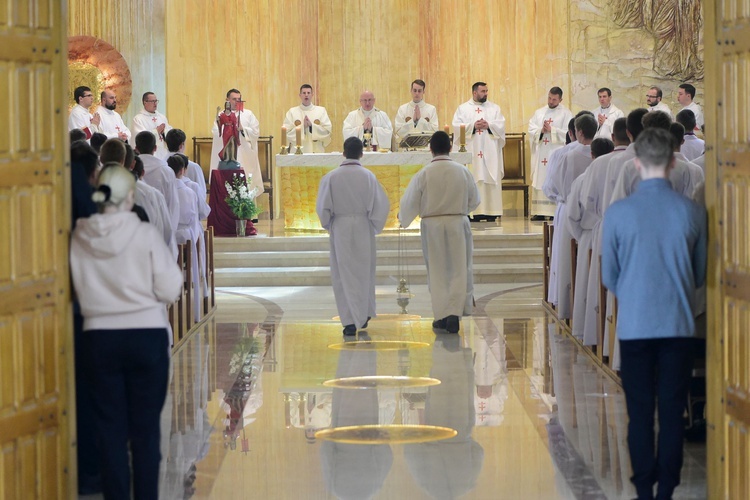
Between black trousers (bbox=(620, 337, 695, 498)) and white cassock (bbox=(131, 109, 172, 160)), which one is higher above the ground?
white cassock (bbox=(131, 109, 172, 160))

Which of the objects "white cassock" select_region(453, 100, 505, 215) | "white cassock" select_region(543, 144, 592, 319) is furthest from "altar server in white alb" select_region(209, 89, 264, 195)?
"white cassock" select_region(543, 144, 592, 319)

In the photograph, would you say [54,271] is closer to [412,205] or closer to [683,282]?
[683,282]

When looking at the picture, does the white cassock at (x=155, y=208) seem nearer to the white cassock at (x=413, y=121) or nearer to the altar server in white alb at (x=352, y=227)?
the altar server in white alb at (x=352, y=227)

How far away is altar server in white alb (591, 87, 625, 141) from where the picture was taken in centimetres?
1862

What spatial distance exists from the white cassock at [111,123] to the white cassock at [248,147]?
5.07 ft

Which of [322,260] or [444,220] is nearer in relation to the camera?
[444,220]

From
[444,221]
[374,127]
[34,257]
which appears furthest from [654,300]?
[374,127]

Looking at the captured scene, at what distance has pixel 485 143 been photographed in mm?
19312

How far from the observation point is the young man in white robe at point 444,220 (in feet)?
35.6

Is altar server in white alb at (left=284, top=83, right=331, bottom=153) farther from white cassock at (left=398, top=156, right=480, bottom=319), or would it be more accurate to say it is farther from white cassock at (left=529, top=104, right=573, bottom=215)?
white cassock at (left=398, top=156, right=480, bottom=319)

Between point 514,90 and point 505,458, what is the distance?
579 inches

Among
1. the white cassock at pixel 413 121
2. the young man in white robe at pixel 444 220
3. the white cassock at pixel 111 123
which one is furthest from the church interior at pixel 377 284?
the white cassock at pixel 413 121

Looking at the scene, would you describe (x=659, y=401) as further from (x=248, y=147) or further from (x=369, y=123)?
(x=248, y=147)

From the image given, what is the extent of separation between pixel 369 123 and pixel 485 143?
7.26 feet
